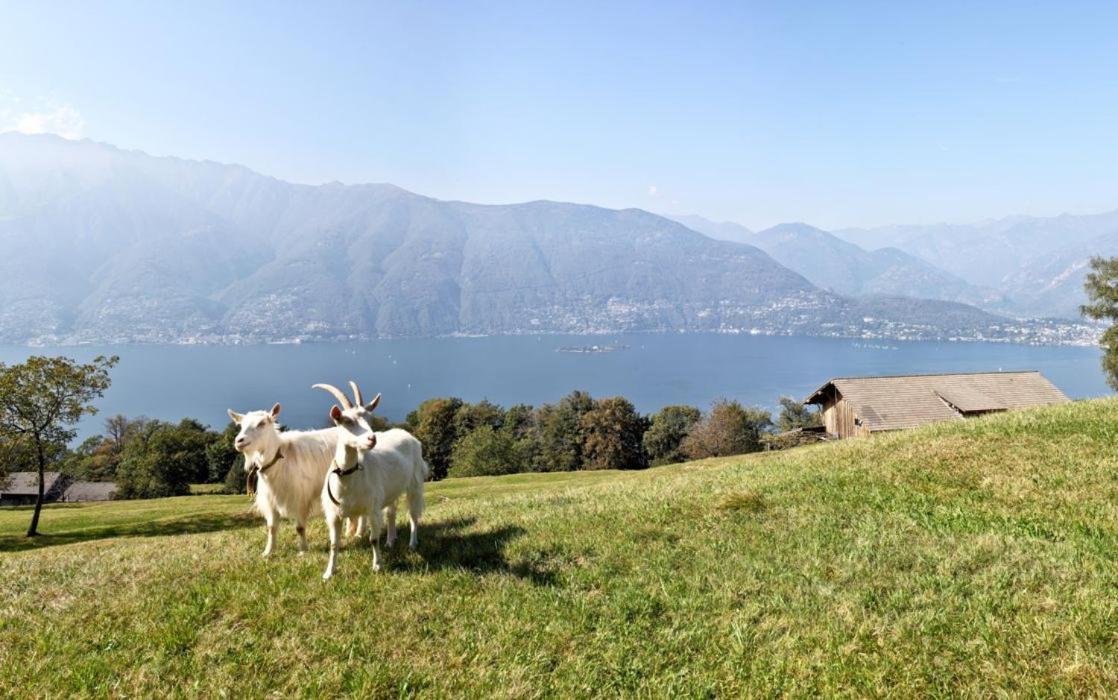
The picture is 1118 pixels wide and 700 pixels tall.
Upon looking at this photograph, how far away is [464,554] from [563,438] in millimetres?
79730

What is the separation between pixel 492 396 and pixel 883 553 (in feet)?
599

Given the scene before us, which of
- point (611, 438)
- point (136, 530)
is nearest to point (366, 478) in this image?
point (136, 530)

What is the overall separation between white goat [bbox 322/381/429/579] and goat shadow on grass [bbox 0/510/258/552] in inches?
874

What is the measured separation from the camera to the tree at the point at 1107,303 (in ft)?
177

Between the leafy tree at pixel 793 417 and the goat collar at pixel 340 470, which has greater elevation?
the goat collar at pixel 340 470

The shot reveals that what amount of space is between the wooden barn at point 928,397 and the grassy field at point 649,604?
123 ft

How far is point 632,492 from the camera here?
13.0 metres

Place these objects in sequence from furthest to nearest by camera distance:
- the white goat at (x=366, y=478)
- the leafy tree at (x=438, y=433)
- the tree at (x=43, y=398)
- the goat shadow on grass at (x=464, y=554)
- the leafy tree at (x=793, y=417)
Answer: the leafy tree at (x=793, y=417)
the leafy tree at (x=438, y=433)
the tree at (x=43, y=398)
the white goat at (x=366, y=478)
the goat shadow on grass at (x=464, y=554)

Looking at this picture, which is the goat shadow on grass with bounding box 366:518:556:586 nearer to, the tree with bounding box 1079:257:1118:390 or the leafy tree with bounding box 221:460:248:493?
the tree with bounding box 1079:257:1118:390

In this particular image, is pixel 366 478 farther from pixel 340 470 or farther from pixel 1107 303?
pixel 1107 303

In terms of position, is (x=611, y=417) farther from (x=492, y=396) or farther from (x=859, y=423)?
(x=492, y=396)

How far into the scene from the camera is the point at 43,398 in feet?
93.9

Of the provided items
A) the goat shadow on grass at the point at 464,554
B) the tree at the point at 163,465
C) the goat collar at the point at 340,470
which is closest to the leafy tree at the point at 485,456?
the tree at the point at 163,465

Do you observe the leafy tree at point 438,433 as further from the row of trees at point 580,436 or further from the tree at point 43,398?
the tree at point 43,398
